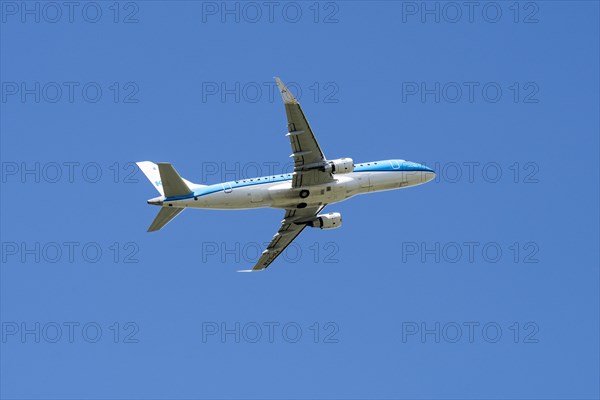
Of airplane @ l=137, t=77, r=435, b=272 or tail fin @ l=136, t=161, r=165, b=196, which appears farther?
tail fin @ l=136, t=161, r=165, b=196

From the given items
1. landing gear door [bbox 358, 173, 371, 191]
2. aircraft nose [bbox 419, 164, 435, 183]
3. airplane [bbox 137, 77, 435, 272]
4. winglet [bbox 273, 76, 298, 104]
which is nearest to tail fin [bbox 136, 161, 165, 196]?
airplane [bbox 137, 77, 435, 272]

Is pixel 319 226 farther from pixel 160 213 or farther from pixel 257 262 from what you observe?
pixel 160 213

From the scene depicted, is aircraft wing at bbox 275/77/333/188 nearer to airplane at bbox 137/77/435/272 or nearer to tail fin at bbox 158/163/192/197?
airplane at bbox 137/77/435/272

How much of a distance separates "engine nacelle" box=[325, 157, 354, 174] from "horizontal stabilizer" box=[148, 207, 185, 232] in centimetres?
1253

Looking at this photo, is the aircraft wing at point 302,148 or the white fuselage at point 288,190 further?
the white fuselage at point 288,190

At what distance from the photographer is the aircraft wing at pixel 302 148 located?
80688 mm

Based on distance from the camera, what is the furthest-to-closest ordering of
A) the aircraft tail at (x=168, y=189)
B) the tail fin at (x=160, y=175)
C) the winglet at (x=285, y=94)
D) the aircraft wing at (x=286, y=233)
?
the aircraft wing at (x=286, y=233) → the aircraft tail at (x=168, y=189) → the tail fin at (x=160, y=175) → the winglet at (x=285, y=94)

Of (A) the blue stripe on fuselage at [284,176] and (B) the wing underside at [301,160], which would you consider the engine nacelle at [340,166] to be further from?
(A) the blue stripe on fuselage at [284,176]

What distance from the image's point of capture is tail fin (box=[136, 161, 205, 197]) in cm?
8275

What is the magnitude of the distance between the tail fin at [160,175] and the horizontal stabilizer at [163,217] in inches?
58.4

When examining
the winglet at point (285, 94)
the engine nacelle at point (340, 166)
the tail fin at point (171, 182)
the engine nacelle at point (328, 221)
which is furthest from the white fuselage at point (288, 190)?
the winglet at point (285, 94)

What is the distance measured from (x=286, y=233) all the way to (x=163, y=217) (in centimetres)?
1481

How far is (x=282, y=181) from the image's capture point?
8744cm

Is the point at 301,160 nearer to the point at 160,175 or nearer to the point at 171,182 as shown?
the point at 171,182
